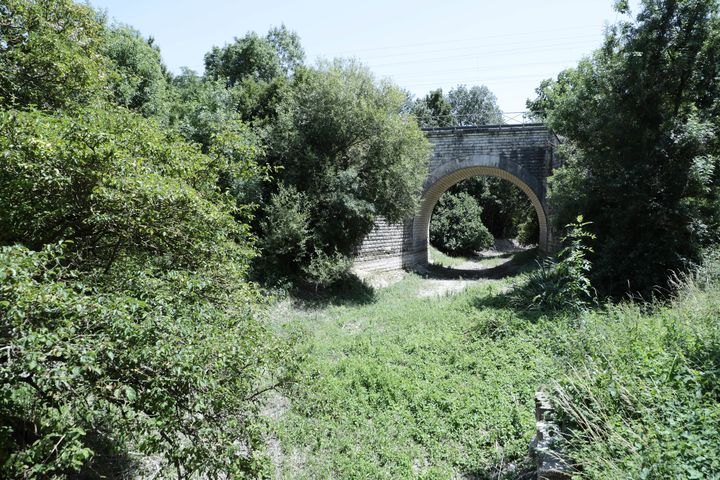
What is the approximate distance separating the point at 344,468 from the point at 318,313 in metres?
7.25

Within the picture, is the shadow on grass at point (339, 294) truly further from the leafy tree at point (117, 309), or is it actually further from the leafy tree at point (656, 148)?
the leafy tree at point (117, 309)

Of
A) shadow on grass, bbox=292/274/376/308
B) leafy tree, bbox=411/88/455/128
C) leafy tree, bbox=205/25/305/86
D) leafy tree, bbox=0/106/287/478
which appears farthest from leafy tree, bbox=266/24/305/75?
leafy tree, bbox=0/106/287/478

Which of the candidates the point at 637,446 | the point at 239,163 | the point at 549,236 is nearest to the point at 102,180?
Answer: the point at 239,163

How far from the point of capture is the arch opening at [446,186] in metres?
18.9

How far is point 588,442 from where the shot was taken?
3.45 meters

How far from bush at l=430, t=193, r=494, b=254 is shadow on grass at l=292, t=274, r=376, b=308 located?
43.0 feet

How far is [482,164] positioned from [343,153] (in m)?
7.20

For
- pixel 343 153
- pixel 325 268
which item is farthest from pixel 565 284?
pixel 343 153

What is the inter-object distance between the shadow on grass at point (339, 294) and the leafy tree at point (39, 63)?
822 cm

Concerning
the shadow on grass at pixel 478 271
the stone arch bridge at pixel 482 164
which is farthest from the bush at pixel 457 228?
the stone arch bridge at pixel 482 164

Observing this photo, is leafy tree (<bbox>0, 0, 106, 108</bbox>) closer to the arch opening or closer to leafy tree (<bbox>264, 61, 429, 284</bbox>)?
leafy tree (<bbox>264, 61, 429, 284</bbox>)

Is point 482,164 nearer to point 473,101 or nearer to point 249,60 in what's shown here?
point 249,60

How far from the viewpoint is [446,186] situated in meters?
21.2

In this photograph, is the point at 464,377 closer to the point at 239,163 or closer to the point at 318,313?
the point at 239,163
